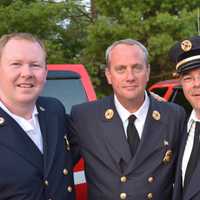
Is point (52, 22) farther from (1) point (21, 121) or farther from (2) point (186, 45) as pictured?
(1) point (21, 121)

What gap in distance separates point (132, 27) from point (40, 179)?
9591 millimetres

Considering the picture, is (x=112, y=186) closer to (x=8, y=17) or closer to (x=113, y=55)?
(x=113, y=55)

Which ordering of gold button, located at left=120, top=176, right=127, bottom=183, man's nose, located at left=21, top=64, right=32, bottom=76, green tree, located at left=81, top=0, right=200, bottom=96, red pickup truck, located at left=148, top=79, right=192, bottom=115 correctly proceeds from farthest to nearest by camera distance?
green tree, located at left=81, top=0, right=200, bottom=96 → red pickup truck, located at left=148, top=79, right=192, bottom=115 → gold button, located at left=120, top=176, right=127, bottom=183 → man's nose, located at left=21, top=64, right=32, bottom=76

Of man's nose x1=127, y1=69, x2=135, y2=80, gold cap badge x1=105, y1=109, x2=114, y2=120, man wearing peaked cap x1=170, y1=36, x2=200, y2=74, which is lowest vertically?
gold cap badge x1=105, y1=109, x2=114, y2=120

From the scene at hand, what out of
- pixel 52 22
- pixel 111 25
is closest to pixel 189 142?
pixel 111 25

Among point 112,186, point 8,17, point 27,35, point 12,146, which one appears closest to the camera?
point 12,146

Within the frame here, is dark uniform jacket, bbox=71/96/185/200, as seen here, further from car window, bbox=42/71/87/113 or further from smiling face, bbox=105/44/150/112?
car window, bbox=42/71/87/113

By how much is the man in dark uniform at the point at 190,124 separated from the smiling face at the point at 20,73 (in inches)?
33.0

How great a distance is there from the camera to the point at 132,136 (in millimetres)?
3143

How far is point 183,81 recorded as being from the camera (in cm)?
293

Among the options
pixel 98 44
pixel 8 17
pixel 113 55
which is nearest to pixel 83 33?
pixel 98 44

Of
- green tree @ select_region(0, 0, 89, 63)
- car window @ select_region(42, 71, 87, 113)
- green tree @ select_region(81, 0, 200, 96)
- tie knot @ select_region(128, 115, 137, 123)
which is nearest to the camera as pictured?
tie knot @ select_region(128, 115, 137, 123)

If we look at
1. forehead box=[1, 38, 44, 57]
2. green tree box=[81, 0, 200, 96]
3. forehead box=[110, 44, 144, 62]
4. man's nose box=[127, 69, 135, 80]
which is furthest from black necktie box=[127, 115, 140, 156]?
green tree box=[81, 0, 200, 96]

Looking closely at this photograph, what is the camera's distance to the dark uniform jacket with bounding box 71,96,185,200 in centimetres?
305
